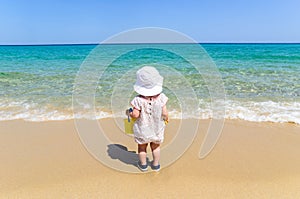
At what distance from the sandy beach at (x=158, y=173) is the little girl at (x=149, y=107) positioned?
1.40ft

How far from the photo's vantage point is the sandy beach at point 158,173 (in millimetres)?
2225

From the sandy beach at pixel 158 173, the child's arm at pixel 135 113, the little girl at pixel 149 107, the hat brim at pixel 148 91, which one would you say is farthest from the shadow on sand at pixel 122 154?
the hat brim at pixel 148 91

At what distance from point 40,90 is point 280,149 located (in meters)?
6.10

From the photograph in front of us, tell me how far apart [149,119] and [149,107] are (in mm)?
133

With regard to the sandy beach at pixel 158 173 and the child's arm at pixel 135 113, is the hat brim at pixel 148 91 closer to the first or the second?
the child's arm at pixel 135 113

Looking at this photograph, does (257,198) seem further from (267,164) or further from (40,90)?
(40,90)

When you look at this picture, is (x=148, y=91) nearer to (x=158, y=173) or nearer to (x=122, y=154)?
(x=158, y=173)

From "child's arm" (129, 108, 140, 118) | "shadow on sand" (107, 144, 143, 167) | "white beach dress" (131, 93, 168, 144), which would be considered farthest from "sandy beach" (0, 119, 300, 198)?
"child's arm" (129, 108, 140, 118)

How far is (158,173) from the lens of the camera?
8.33 ft

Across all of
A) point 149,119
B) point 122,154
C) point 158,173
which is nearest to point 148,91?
point 149,119

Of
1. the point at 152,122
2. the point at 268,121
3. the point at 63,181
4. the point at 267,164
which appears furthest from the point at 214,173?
the point at 268,121

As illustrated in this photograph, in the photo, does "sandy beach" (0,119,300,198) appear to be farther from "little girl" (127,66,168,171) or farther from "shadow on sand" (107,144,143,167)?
"little girl" (127,66,168,171)

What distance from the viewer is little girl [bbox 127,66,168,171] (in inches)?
92.3

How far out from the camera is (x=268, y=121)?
4172mm
